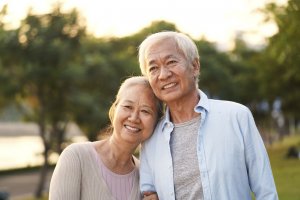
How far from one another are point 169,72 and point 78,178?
2.72 ft

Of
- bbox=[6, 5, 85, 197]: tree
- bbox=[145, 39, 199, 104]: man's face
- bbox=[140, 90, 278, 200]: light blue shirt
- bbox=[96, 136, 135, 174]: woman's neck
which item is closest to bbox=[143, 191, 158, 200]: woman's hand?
bbox=[140, 90, 278, 200]: light blue shirt

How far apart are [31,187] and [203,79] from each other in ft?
49.9

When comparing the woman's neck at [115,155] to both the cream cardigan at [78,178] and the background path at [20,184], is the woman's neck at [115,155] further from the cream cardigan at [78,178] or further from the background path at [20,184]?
the background path at [20,184]

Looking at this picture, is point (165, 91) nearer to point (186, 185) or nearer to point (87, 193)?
point (186, 185)

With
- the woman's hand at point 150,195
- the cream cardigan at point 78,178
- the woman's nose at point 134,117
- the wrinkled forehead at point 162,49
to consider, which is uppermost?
the wrinkled forehead at point 162,49

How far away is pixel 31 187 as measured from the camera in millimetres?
24797

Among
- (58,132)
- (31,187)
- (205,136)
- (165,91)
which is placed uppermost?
(165,91)

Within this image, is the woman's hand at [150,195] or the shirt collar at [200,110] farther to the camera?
the woman's hand at [150,195]

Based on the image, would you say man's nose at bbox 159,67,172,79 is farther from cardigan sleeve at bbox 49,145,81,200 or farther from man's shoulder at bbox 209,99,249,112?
cardigan sleeve at bbox 49,145,81,200

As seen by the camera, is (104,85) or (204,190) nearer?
(204,190)

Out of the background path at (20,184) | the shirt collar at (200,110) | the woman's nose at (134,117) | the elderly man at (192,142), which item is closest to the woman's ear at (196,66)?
the elderly man at (192,142)

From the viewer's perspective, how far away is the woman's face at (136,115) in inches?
137

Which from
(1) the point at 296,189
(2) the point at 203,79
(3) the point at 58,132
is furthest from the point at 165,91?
(2) the point at 203,79

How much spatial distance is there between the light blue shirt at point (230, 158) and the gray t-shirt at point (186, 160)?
4 cm
